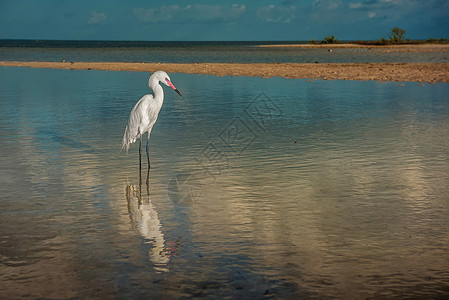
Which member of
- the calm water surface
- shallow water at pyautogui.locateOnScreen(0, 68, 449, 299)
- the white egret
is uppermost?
the calm water surface

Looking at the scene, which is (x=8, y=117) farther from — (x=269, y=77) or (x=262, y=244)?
(x=269, y=77)

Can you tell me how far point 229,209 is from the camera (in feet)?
24.5

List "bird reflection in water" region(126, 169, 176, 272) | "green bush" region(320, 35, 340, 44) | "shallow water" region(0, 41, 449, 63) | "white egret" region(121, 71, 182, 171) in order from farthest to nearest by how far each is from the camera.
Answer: "green bush" region(320, 35, 340, 44)
"shallow water" region(0, 41, 449, 63)
"white egret" region(121, 71, 182, 171)
"bird reflection in water" region(126, 169, 176, 272)

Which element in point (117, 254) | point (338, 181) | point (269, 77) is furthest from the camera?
point (269, 77)

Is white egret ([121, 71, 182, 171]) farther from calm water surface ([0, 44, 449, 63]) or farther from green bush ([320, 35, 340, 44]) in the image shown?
green bush ([320, 35, 340, 44])

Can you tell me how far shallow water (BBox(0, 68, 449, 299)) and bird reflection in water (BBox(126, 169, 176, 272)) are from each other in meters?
0.03

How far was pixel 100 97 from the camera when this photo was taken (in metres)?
22.3

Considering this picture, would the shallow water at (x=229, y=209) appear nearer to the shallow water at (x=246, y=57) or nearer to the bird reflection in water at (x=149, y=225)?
the bird reflection in water at (x=149, y=225)

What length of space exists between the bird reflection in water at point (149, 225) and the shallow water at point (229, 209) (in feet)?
0.08

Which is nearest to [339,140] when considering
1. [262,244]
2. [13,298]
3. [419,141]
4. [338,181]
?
[419,141]

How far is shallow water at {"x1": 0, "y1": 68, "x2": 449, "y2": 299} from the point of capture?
17.2 feet

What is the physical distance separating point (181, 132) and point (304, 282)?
872 cm

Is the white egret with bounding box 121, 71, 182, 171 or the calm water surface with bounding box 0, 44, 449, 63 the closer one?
the white egret with bounding box 121, 71, 182, 171

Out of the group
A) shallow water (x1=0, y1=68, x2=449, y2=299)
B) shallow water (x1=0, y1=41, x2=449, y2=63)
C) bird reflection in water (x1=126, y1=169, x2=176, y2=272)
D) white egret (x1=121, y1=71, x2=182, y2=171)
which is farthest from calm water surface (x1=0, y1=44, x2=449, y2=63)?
bird reflection in water (x1=126, y1=169, x2=176, y2=272)
